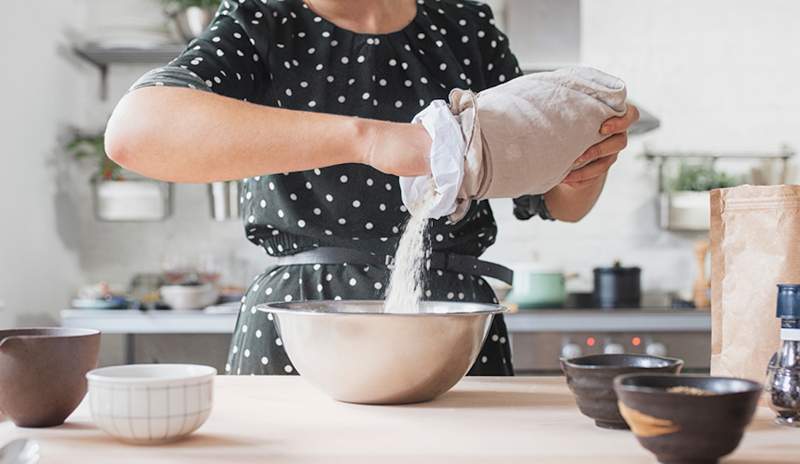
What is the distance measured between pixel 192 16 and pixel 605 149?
245 cm

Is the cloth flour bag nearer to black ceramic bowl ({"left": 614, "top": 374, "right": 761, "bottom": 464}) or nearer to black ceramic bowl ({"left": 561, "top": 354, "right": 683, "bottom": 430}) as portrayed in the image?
black ceramic bowl ({"left": 561, "top": 354, "right": 683, "bottom": 430})

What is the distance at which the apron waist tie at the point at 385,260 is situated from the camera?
4.15ft

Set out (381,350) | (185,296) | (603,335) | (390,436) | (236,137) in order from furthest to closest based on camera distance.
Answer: (185,296), (603,335), (236,137), (381,350), (390,436)

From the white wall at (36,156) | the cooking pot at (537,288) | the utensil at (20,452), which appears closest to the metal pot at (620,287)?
the cooking pot at (537,288)

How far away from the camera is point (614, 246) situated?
3381mm

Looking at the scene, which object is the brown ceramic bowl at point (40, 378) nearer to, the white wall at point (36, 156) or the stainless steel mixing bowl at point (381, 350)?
the stainless steel mixing bowl at point (381, 350)

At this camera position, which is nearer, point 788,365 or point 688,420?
point 688,420

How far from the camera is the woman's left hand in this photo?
37.6 inches

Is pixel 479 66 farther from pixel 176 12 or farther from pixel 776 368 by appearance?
pixel 176 12

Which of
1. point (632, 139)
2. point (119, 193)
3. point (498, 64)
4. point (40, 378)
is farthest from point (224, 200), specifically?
point (40, 378)

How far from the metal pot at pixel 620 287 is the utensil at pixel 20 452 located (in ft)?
8.35

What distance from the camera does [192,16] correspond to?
3156mm

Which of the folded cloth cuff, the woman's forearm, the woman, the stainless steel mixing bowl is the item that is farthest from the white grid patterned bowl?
the woman's forearm

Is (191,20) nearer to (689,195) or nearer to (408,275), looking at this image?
(689,195)
